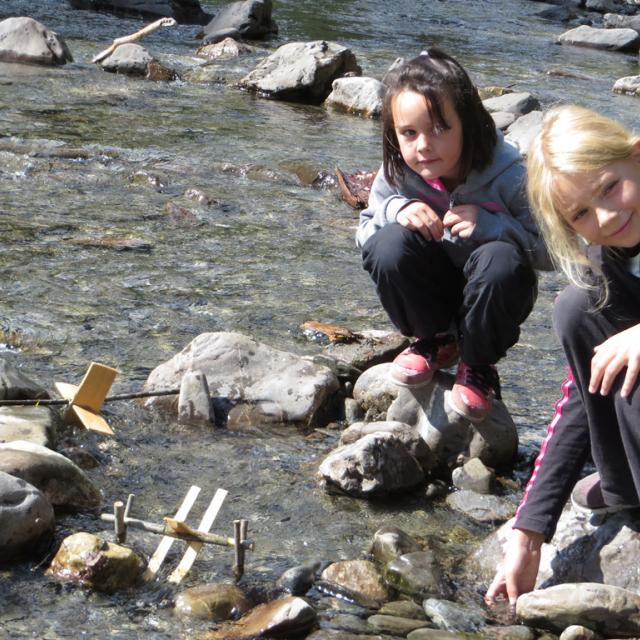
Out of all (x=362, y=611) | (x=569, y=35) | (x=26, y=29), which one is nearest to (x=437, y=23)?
(x=569, y=35)

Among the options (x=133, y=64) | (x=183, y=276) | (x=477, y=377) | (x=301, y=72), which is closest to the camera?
(x=477, y=377)

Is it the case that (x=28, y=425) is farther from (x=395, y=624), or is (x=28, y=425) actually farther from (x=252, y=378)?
(x=395, y=624)

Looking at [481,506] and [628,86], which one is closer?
[481,506]

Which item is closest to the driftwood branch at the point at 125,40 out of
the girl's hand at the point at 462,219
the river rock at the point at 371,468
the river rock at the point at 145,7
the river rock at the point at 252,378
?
the river rock at the point at 145,7

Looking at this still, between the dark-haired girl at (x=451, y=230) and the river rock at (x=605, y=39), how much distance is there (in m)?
13.2

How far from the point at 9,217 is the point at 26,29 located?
5787 millimetres

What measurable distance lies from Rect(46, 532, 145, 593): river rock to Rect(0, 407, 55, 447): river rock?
23.8 inches

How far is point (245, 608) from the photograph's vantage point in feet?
9.29

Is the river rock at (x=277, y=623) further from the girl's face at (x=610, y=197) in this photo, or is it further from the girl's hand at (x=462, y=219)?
the girl's hand at (x=462, y=219)

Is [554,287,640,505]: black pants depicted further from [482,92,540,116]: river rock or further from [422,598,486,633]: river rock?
[482,92,540,116]: river rock

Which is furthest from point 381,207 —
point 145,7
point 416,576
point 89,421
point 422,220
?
point 145,7

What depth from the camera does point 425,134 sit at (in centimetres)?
359

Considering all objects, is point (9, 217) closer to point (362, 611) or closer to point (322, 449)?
point (322, 449)

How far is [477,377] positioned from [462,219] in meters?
0.52
